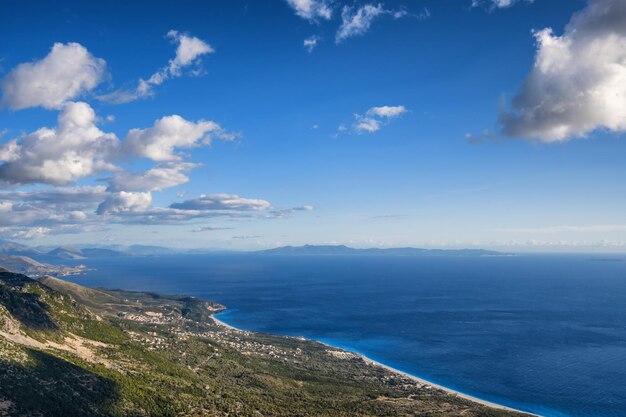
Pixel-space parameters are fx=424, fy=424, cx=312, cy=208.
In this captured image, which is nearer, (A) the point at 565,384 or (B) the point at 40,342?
(B) the point at 40,342

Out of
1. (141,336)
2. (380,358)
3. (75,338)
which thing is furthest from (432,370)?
(75,338)

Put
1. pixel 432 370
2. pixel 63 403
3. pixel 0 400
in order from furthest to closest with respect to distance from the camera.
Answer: pixel 432 370 < pixel 63 403 < pixel 0 400

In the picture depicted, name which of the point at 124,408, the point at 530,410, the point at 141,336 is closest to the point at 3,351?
the point at 124,408

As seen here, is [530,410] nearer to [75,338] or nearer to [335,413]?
[335,413]

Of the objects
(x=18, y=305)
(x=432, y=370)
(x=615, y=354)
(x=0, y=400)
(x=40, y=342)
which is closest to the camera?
(x=0, y=400)

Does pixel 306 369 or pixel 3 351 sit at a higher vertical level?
pixel 3 351

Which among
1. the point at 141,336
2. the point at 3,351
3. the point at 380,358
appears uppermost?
the point at 3,351

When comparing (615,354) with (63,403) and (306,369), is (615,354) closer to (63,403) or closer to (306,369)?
(306,369)
